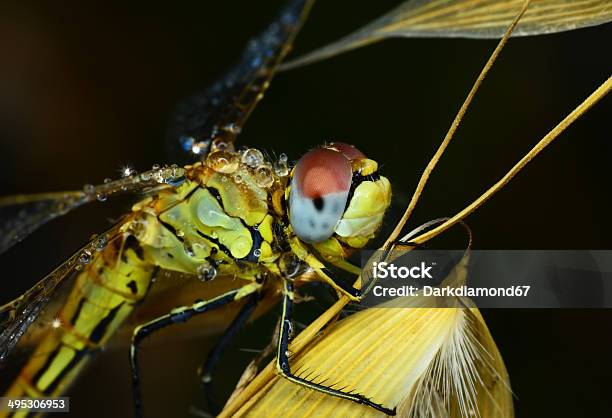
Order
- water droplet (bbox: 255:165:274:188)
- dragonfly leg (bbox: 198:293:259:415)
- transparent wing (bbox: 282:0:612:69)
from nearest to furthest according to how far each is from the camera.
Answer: transparent wing (bbox: 282:0:612:69) → water droplet (bbox: 255:165:274:188) → dragonfly leg (bbox: 198:293:259:415)

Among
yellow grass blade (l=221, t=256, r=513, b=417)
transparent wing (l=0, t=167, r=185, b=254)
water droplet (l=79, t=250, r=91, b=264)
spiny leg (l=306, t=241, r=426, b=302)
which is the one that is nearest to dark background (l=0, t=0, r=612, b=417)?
transparent wing (l=0, t=167, r=185, b=254)

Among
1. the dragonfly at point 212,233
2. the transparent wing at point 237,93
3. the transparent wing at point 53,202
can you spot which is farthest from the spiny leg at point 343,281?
the transparent wing at point 237,93

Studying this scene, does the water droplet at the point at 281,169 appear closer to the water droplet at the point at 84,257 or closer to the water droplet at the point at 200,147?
the water droplet at the point at 200,147

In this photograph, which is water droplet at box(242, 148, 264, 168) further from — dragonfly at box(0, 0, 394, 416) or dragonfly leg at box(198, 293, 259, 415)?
dragonfly leg at box(198, 293, 259, 415)

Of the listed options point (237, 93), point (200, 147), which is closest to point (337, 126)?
point (237, 93)

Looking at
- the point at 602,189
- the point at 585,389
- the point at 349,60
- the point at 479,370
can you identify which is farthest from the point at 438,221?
the point at 349,60

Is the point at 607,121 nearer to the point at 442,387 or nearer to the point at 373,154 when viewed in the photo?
the point at 373,154

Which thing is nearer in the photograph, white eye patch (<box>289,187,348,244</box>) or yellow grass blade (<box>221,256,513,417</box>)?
yellow grass blade (<box>221,256,513,417</box>)

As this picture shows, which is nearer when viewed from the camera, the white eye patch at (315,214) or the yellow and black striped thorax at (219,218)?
the white eye patch at (315,214)
